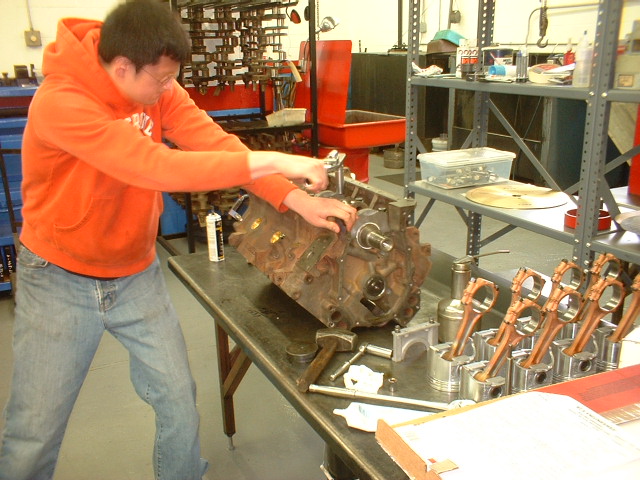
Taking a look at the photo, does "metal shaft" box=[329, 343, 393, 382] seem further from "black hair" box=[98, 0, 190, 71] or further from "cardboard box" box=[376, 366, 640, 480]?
"black hair" box=[98, 0, 190, 71]

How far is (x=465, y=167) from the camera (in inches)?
92.0

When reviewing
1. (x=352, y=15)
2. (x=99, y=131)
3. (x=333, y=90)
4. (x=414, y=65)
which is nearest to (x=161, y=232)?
(x=333, y=90)

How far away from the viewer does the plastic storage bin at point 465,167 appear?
2301mm

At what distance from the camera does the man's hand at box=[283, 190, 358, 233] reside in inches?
53.0

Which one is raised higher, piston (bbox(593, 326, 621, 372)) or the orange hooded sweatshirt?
the orange hooded sweatshirt

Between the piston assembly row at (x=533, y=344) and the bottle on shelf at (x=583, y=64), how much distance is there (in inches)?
28.0

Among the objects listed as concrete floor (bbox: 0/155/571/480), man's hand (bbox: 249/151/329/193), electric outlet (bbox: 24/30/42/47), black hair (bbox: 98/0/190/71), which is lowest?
concrete floor (bbox: 0/155/571/480)

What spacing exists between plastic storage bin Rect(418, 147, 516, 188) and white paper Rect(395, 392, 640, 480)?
4.70 ft

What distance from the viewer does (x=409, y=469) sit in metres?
0.85

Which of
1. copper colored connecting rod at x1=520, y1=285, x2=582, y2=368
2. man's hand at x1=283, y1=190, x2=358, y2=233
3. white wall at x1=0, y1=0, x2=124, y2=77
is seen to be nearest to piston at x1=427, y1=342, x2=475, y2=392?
copper colored connecting rod at x1=520, y1=285, x2=582, y2=368

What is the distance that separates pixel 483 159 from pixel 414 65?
17.9 inches

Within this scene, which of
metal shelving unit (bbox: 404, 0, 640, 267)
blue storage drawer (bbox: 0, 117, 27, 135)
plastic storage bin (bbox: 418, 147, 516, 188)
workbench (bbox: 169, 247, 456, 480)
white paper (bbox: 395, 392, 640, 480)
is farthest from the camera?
blue storage drawer (bbox: 0, 117, 27, 135)

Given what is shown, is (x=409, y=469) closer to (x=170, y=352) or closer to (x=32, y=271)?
(x=170, y=352)

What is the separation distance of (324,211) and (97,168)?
49cm
